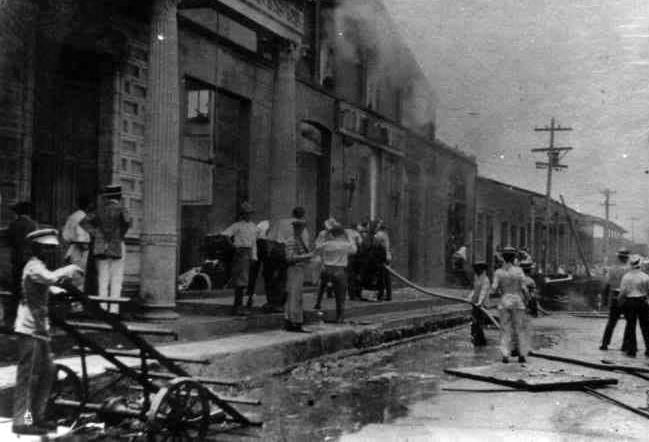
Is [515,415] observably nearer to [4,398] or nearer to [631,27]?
[4,398]

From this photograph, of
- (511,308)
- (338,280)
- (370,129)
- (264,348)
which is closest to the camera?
(264,348)

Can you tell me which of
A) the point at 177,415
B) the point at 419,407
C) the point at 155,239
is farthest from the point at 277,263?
the point at 177,415

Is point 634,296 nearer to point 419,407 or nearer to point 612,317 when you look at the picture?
point 612,317

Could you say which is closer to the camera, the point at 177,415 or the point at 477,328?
the point at 177,415

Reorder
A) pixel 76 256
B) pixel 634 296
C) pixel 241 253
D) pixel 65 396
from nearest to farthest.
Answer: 1. pixel 65 396
2. pixel 76 256
3. pixel 241 253
4. pixel 634 296

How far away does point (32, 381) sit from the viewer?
18.7 ft

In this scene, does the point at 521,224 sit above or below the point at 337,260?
above

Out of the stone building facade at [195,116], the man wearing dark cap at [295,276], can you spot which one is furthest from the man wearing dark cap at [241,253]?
the stone building facade at [195,116]

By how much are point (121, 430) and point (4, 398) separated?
110 centimetres

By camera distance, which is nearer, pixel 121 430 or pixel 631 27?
pixel 121 430

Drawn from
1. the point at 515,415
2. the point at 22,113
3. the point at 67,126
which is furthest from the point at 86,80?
the point at 515,415

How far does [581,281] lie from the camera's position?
27.2 metres

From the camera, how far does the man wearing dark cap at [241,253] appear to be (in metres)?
11.9

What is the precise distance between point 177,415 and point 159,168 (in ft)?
18.0
